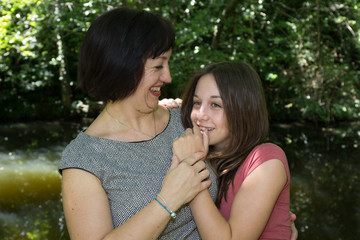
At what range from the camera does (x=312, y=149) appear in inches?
383

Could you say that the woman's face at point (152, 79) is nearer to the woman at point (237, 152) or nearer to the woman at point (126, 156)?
the woman at point (126, 156)

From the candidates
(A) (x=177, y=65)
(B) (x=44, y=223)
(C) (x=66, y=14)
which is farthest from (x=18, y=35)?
(B) (x=44, y=223)

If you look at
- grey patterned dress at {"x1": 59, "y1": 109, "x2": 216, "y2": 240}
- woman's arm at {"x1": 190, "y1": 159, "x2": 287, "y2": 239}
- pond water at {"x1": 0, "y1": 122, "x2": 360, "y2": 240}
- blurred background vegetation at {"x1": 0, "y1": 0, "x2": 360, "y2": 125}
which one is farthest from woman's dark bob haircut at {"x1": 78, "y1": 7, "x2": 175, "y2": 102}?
blurred background vegetation at {"x1": 0, "y1": 0, "x2": 360, "y2": 125}

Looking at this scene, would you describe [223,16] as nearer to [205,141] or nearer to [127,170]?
[205,141]

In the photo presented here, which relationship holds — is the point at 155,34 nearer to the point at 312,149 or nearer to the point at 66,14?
the point at 66,14

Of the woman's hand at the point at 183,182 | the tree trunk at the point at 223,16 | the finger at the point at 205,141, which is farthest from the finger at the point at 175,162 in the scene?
the tree trunk at the point at 223,16

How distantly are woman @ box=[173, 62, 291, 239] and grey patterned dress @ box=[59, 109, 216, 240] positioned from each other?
13 centimetres

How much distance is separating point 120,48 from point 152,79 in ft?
0.72

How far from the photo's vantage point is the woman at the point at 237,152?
70.9 inches

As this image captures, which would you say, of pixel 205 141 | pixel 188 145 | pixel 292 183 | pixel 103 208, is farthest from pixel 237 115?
pixel 292 183

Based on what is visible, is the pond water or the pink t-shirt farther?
the pond water

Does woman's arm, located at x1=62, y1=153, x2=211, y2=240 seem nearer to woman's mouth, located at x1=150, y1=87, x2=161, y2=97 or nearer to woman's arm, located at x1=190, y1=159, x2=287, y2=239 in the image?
woman's arm, located at x1=190, y1=159, x2=287, y2=239

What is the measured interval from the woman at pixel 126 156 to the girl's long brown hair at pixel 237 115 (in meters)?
0.18

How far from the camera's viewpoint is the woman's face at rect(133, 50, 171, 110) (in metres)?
1.86
